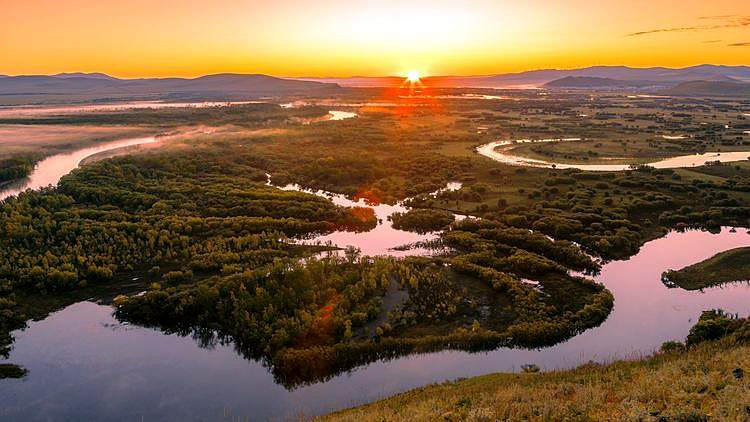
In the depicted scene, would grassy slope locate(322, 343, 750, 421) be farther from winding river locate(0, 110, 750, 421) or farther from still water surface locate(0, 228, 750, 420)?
winding river locate(0, 110, 750, 421)

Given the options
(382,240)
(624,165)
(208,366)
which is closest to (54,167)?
(382,240)

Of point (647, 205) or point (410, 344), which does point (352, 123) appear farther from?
point (410, 344)

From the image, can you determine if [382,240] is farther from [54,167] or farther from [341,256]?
[54,167]

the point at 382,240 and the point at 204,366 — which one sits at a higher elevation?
the point at 382,240

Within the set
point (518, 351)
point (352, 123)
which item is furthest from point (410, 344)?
point (352, 123)

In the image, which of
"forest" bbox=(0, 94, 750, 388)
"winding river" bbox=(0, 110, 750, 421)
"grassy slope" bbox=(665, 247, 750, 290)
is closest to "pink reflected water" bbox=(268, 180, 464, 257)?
"forest" bbox=(0, 94, 750, 388)
